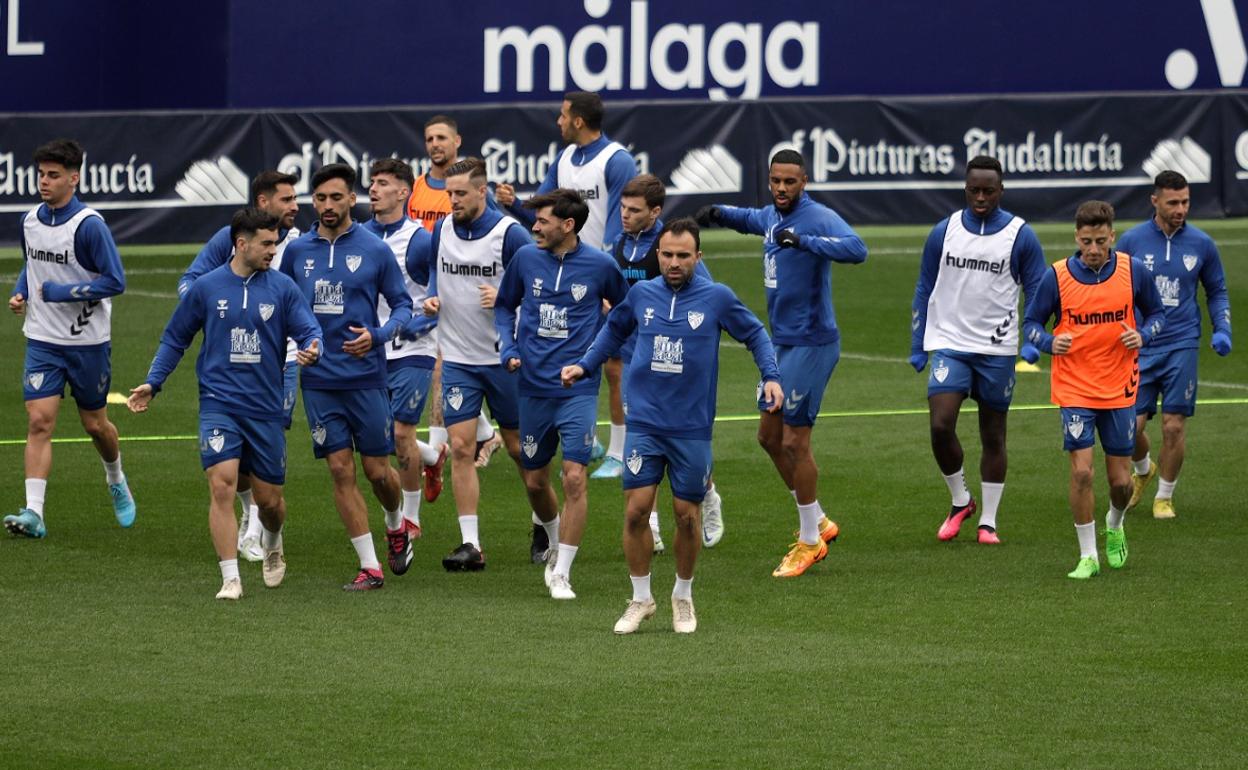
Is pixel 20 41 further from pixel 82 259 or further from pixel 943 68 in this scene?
pixel 82 259

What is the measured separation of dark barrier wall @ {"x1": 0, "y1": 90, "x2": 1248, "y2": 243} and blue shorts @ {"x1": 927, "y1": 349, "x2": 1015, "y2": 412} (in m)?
13.4

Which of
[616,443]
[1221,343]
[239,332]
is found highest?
[239,332]

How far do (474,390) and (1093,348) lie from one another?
3463mm

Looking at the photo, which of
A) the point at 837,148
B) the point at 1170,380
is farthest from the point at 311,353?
the point at 837,148

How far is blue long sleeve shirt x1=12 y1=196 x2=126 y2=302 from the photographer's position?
1284 cm

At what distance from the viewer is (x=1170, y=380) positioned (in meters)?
13.8

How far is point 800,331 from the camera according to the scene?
12500mm

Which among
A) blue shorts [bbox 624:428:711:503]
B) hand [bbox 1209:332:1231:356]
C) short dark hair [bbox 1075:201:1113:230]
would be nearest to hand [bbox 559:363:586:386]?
blue shorts [bbox 624:428:711:503]

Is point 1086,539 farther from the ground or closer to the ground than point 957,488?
closer to the ground

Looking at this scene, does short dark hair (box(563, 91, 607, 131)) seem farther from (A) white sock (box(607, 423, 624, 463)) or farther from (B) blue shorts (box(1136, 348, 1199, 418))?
(B) blue shorts (box(1136, 348, 1199, 418))

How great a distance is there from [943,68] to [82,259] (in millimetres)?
19207

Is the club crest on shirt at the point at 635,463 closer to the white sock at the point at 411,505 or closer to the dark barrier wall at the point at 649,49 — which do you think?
the white sock at the point at 411,505

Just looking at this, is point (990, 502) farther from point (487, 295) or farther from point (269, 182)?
point (269, 182)

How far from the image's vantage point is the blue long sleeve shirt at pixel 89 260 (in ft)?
42.1
